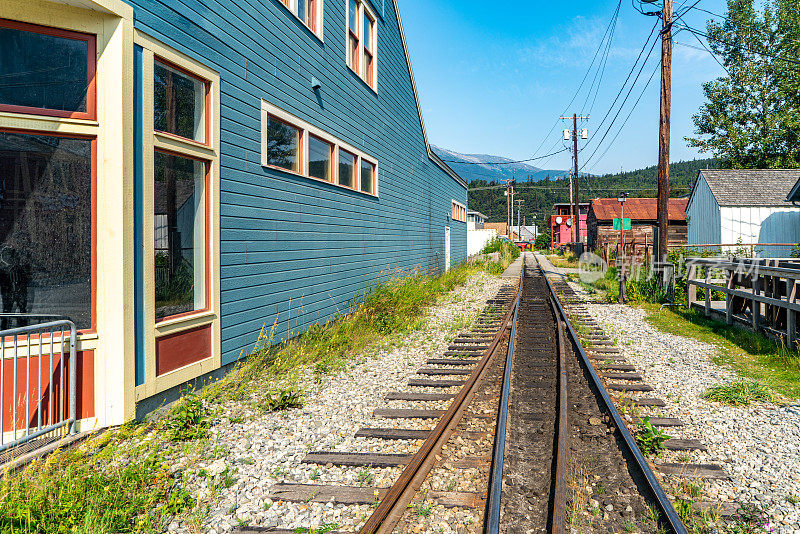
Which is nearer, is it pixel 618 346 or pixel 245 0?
pixel 245 0

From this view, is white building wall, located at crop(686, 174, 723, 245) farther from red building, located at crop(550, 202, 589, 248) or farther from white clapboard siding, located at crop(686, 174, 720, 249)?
red building, located at crop(550, 202, 589, 248)

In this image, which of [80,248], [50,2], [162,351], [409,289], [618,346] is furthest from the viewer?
[409,289]

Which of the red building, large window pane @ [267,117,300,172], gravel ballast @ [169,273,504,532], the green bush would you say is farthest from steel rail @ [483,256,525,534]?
the red building

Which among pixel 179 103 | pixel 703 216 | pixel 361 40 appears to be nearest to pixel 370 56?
pixel 361 40

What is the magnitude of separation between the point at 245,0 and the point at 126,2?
214 centimetres

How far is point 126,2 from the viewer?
438 centimetres

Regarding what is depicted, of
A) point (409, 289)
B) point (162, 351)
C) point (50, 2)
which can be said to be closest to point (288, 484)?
point (162, 351)

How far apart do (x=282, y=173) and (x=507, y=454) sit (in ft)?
17.4

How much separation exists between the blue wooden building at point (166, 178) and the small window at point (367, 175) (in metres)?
1.87

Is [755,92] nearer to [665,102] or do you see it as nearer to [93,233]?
[665,102]

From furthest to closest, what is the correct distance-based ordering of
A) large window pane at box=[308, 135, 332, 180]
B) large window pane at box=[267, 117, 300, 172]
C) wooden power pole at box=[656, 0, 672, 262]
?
wooden power pole at box=[656, 0, 672, 262] → large window pane at box=[308, 135, 332, 180] → large window pane at box=[267, 117, 300, 172]

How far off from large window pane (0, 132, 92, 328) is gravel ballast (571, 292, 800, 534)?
18.1ft

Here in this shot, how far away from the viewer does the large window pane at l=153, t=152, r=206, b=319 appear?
16.0ft

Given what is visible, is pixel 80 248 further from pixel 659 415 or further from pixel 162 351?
pixel 659 415
